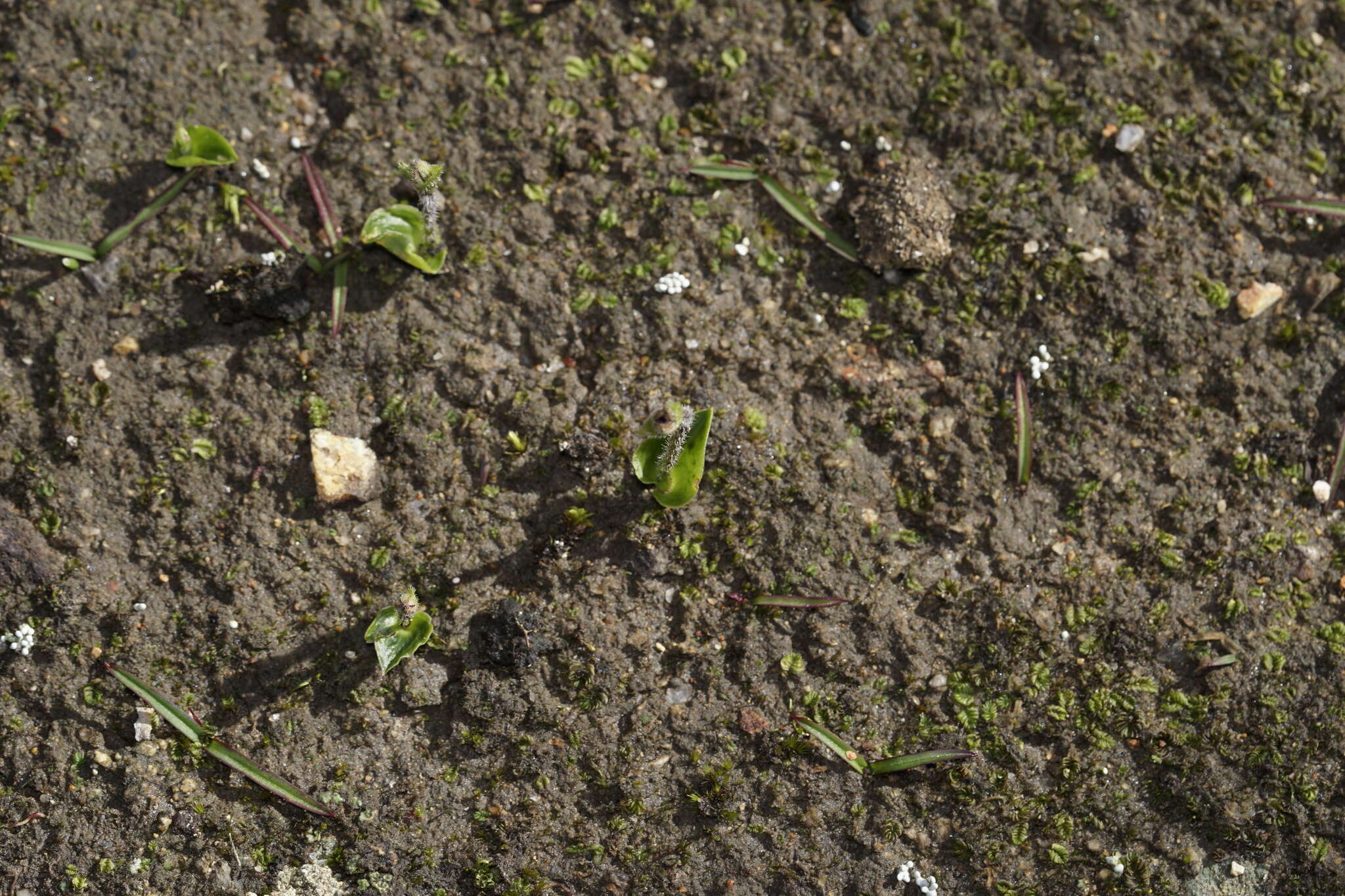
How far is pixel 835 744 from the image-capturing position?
2.67 meters

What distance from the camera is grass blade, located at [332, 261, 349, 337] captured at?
9.22 ft

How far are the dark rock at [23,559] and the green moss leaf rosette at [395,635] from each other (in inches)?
37.5

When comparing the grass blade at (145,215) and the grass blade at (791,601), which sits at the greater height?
the grass blade at (145,215)

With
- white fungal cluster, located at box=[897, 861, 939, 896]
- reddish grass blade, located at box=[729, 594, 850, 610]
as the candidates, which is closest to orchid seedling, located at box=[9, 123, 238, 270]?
reddish grass blade, located at box=[729, 594, 850, 610]

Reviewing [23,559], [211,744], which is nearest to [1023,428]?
[211,744]

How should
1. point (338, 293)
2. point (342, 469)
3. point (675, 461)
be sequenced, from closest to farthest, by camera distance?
1. point (675, 461)
2. point (342, 469)
3. point (338, 293)

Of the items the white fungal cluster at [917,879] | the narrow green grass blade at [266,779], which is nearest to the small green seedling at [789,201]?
the white fungal cluster at [917,879]

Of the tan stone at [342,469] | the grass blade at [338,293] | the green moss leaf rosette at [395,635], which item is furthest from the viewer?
the grass blade at [338,293]

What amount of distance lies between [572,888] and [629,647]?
0.69 metres

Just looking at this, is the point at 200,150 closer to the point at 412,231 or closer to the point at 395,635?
the point at 412,231

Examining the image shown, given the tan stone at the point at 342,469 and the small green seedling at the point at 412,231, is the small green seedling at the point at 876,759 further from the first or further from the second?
the small green seedling at the point at 412,231

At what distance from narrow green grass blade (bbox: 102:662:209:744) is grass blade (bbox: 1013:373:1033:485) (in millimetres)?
2545

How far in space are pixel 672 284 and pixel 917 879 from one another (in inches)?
75.3

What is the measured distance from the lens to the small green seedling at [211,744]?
2592 millimetres
